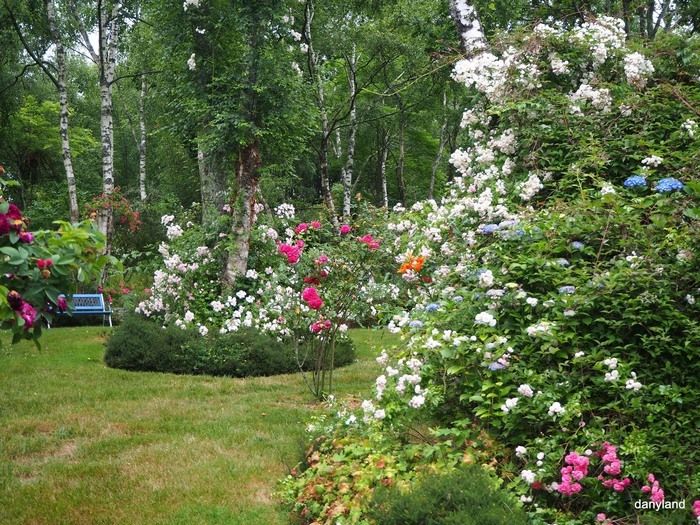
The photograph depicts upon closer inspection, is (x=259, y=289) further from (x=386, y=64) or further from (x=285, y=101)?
(x=386, y=64)

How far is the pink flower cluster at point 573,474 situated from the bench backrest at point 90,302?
12.3 metres

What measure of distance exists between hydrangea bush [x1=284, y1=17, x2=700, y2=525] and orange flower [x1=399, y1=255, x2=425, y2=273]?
0.02 metres

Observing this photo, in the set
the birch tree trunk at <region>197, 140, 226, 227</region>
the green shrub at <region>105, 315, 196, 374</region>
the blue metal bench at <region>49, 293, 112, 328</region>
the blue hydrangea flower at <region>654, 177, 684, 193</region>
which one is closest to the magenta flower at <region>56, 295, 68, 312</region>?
the blue hydrangea flower at <region>654, 177, 684, 193</region>

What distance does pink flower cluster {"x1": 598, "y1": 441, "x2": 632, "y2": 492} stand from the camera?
284 centimetres

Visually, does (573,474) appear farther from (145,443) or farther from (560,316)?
(145,443)

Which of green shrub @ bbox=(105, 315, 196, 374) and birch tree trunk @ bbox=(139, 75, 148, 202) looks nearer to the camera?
green shrub @ bbox=(105, 315, 196, 374)

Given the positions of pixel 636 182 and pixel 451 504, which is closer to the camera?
pixel 451 504

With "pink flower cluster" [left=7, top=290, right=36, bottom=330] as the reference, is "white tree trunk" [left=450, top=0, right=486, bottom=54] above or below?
above

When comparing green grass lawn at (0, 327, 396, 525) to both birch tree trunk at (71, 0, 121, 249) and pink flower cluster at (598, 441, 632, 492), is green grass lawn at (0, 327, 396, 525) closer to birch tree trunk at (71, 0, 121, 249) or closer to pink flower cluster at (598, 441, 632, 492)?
pink flower cluster at (598, 441, 632, 492)

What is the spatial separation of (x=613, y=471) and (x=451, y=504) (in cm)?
77

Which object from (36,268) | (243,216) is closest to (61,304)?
(36,268)

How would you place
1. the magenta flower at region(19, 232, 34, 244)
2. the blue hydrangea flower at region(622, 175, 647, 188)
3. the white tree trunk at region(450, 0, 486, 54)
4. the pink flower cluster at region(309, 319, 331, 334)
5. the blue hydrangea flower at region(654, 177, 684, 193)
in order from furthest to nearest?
the pink flower cluster at region(309, 319, 331, 334), the white tree trunk at region(450, 0, 486, 54), the blue hydrangea flower at region(622, 175, 647, 188), the blue hydrangea flower at region(654, 177, 684, 193), the magenta flower at region(19, 232, 34, 244)

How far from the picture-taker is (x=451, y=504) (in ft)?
8.66

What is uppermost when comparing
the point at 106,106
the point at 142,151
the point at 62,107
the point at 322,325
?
the point at 142,151
